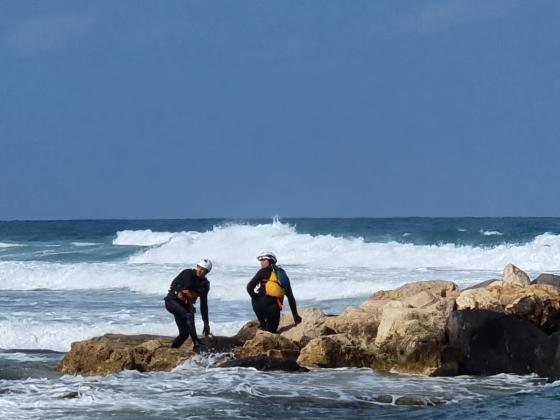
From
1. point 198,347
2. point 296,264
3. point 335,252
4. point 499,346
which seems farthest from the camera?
point 335,252

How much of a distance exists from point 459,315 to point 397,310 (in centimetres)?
86

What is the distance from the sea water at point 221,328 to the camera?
11055 mm

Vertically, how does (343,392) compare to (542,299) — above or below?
below

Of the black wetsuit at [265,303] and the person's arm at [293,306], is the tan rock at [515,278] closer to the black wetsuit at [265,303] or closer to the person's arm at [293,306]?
the person's arm at [293,306]

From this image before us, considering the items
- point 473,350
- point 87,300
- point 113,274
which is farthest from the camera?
point 113,274

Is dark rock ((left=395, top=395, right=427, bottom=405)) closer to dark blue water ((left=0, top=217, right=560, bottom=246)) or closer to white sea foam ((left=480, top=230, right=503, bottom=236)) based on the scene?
dark blue water ((left=0, top=217, right=560, bottom=246))

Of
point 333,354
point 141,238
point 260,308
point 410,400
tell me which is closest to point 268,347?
point 333,354

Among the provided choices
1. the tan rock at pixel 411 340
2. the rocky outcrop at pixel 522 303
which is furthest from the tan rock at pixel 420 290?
the tan rock at pixel 411 340

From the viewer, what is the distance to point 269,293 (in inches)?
571

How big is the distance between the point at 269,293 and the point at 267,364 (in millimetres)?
1683

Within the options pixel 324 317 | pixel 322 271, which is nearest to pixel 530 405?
pixel 324 317

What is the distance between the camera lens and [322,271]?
1176 inches

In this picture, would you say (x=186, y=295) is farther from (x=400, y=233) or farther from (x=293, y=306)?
(x=400, y=233)

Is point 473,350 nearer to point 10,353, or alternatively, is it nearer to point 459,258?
point 10,353
